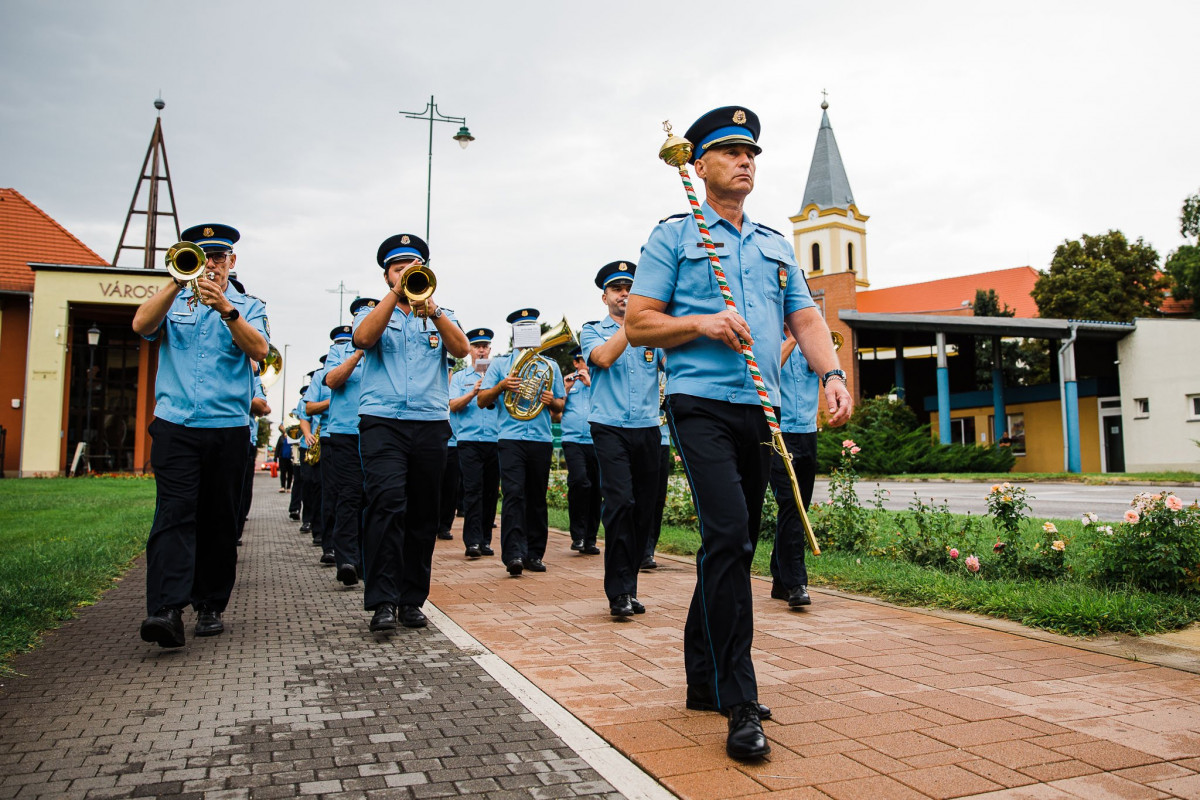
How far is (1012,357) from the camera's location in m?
57.1

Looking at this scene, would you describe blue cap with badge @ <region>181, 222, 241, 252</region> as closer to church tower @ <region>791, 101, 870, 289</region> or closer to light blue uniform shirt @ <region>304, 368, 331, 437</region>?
light blue uniform shirt @ <region>304, 368, 331, 437</region>

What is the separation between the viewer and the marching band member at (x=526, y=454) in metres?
8.82

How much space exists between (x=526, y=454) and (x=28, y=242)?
139 ft

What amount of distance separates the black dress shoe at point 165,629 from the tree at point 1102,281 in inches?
1994

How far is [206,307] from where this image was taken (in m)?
5.62

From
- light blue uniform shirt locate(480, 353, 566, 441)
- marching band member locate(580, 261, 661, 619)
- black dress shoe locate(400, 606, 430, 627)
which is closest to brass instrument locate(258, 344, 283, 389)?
black dress shoe locate(400, 606, 430, 627)

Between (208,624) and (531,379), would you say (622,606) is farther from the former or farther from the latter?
(531,379)

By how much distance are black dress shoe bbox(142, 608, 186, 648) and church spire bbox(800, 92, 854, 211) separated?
232 feet

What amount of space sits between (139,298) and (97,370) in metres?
5.72

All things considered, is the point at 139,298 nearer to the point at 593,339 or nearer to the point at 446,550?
the point at 446,550

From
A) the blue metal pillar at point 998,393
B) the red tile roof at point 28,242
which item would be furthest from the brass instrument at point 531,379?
the red tile roof at point 28,242

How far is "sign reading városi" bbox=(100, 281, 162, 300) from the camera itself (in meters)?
39.1

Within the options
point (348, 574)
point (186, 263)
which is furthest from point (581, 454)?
point (186, 263)

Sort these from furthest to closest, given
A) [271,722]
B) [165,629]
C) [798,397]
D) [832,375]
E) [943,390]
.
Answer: [943,390]
[798,397]
[165,629]
[832,375]
[271,722]
